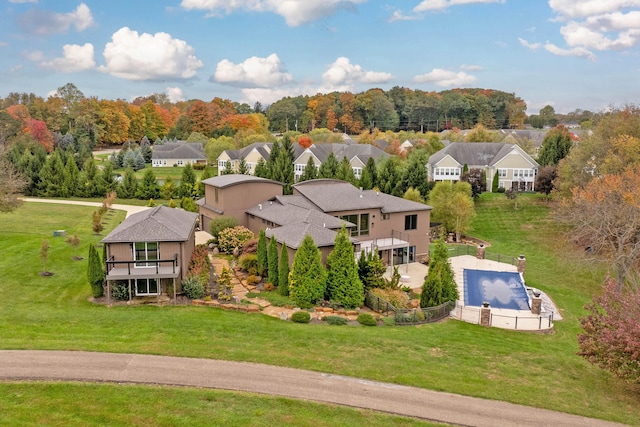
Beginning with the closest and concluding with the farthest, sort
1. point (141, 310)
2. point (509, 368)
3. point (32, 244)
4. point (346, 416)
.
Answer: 1. point (346, 416)
2. point (509, 368)
3. point (141, 310)
4. point (32, 244)

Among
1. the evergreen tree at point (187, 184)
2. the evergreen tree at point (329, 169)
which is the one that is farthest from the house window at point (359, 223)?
the evergreen tree at point (187, 184)

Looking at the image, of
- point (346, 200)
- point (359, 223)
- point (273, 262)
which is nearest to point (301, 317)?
point (273, 262)

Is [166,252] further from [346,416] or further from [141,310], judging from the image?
[346,416]

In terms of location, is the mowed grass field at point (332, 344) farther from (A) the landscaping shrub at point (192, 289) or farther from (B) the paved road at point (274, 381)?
(A) the landscaping shrub at point (192, 289)

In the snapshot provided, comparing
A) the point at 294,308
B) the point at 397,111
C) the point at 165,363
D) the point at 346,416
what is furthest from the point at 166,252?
the point at 397,111

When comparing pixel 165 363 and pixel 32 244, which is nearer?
pixel 165 363

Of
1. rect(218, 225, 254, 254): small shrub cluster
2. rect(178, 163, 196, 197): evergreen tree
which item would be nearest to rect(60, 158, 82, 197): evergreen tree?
rect(178, 163, 196, 197): evergreen tree
